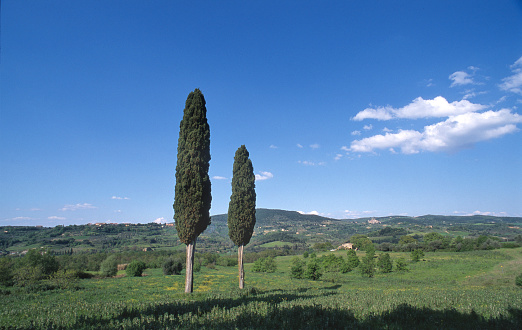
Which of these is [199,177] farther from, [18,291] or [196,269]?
[196,269]

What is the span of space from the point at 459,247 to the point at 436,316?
348ft

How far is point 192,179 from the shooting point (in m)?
19.3

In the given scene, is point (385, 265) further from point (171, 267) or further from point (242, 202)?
point (171, 267)

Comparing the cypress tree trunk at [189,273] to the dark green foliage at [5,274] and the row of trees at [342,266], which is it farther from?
the dark green foliage at [5,274]

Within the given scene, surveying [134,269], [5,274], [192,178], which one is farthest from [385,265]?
[5,274]

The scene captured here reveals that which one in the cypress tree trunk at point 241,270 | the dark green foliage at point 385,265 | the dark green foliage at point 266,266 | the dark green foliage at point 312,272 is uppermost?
the cypress tree trunk at point 241,270

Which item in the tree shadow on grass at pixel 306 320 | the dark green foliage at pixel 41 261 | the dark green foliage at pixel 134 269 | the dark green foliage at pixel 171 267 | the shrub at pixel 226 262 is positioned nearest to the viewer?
the tree shadow on grass at pixel 306 320

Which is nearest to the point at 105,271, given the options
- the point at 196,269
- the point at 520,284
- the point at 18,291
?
the point at 196,269

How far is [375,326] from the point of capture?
7.43m

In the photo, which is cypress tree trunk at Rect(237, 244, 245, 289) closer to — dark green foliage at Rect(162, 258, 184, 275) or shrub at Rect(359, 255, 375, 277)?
dark green foliage at Rect(162, 258, 184, 275)

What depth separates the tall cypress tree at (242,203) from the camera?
26062mm

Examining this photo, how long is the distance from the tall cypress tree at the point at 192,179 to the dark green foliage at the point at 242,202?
6.06m

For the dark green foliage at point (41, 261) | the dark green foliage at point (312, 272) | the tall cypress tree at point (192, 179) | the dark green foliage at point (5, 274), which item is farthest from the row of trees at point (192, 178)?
the dark green foliage at point (41, 261)

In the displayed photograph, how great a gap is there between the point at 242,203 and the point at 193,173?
852cm
